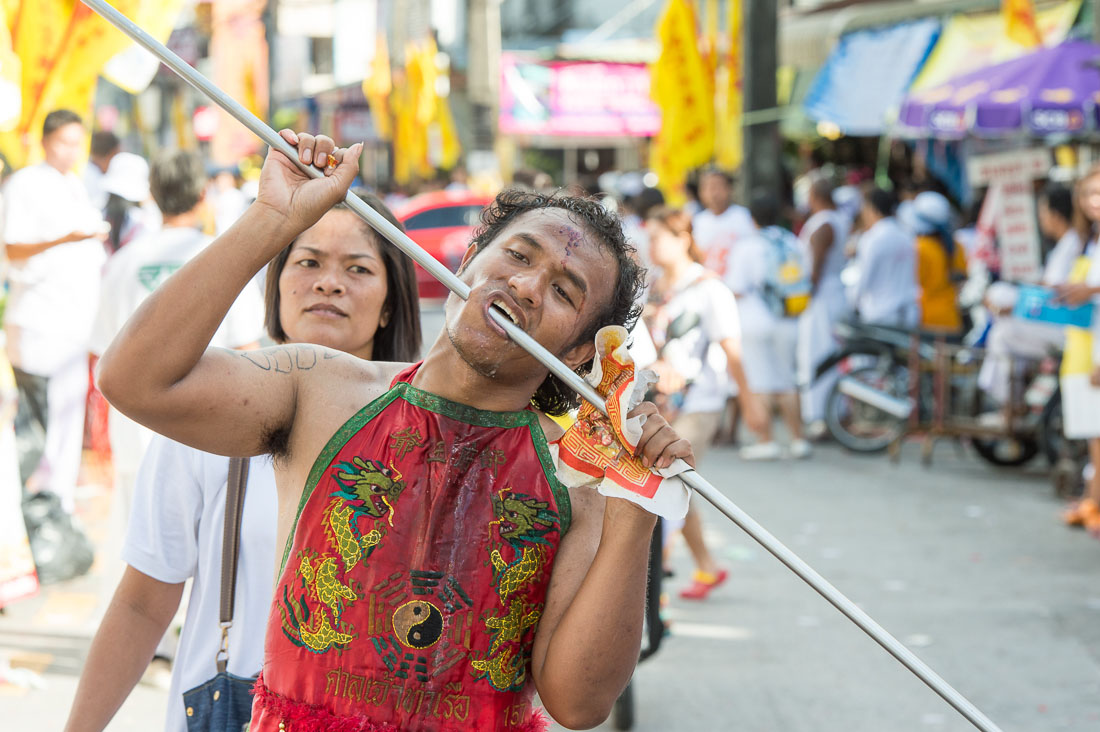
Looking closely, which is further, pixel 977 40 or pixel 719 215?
pixel 977 40

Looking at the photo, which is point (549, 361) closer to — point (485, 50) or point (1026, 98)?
point (1026, 98)

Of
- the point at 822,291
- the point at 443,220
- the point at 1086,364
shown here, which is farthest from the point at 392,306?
the point at 822,291

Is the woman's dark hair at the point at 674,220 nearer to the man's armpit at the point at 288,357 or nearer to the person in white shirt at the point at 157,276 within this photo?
the person in white shirt at the point at 157,276

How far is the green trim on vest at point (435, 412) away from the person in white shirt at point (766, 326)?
25.5 ft

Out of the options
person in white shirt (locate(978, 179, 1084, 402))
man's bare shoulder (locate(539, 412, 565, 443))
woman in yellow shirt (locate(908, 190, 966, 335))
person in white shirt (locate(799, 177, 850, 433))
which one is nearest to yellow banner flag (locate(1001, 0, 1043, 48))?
woman in yellow shirt (locate(908, 190, 966, 335))

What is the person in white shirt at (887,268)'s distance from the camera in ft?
33.5

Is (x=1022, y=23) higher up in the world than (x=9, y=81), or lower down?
higher up

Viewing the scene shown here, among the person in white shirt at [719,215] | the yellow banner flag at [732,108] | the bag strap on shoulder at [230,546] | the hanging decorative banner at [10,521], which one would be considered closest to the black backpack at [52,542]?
the hanging decorative banner at [10,521]

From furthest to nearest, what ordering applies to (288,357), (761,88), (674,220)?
(761,88) → (674,220) → (288,357)

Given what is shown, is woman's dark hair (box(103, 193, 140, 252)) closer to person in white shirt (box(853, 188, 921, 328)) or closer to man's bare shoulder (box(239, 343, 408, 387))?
person in white shirt (box(853, 188, 921, 328))

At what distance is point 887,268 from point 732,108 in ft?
13.9

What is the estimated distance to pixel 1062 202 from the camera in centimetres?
809

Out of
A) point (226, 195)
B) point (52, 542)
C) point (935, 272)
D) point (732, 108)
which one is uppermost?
point (732, 108)

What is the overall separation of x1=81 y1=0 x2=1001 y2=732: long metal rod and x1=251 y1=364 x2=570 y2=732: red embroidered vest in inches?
7.9
